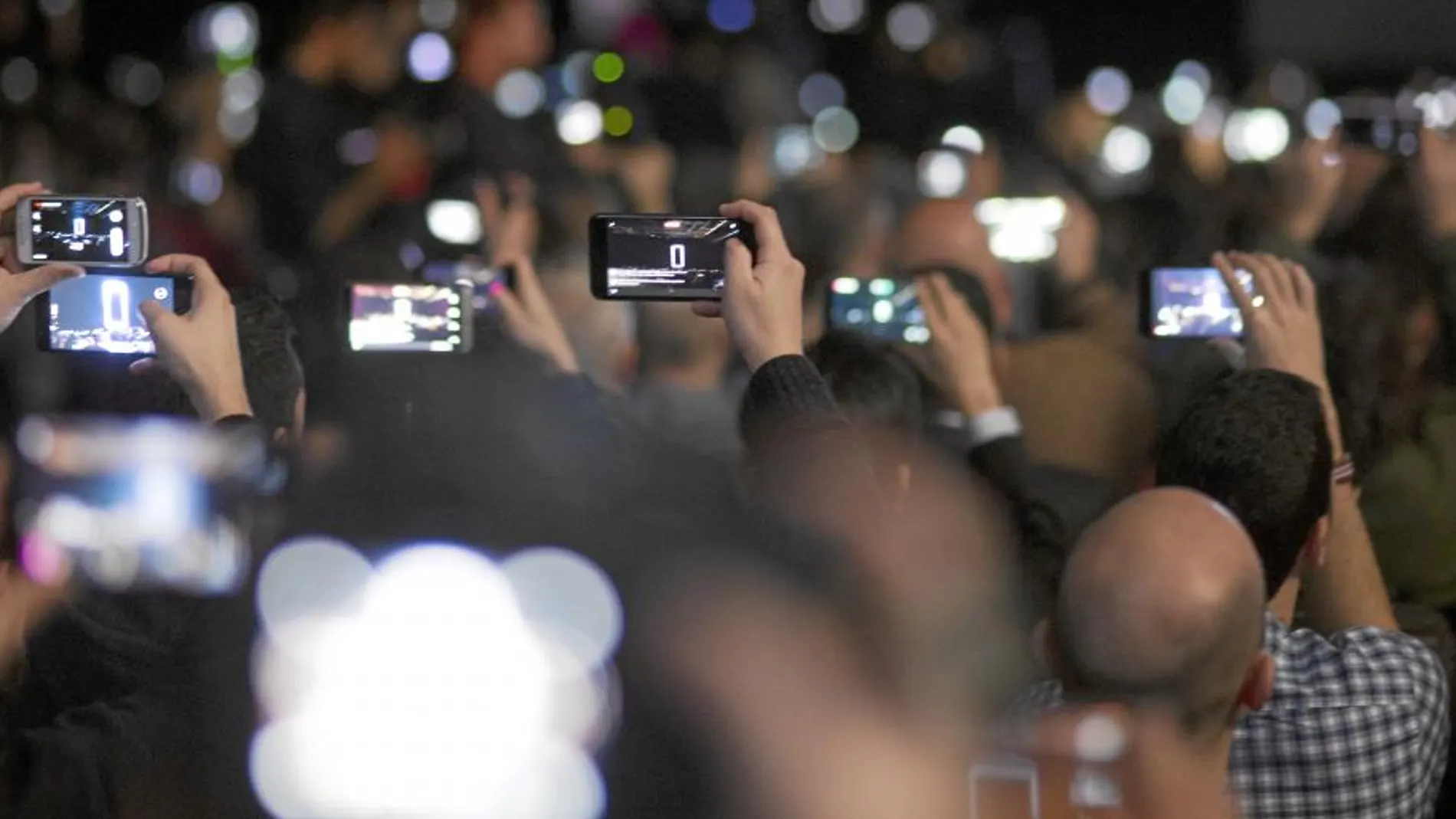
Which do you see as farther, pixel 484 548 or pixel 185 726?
pixel 484 548

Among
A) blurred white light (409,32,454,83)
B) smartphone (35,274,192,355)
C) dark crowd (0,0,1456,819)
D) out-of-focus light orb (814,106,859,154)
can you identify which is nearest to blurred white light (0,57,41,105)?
blurred white light (409,32,454,83)

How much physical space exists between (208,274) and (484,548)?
63 centimetres

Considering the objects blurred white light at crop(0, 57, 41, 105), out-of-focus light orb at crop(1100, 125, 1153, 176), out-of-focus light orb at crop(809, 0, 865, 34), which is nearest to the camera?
out-of-focus light orb at crop(1100, 125, 1153, 176)

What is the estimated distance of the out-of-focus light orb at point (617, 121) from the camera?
26.8 ft

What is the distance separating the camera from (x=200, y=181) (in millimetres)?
8922

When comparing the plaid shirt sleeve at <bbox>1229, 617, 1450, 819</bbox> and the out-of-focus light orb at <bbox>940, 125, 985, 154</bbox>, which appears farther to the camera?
the out-of-focus light orb at <bbox>940, 125, 985, 154</bbox>

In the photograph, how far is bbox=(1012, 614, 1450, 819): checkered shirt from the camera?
2957mm

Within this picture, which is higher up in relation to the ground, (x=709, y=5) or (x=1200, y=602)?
(x=709, y=5)

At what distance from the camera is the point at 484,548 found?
132 inches

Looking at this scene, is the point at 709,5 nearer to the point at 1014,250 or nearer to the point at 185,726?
the point at 1014,250

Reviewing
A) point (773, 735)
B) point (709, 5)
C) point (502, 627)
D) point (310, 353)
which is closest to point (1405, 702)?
point (773, 735)

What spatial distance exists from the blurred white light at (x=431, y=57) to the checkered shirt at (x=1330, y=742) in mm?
6414

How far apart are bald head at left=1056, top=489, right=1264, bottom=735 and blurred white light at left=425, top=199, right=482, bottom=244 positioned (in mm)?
3784

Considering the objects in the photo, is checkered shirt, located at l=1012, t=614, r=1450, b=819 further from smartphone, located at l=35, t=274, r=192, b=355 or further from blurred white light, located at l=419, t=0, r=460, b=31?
blurred white light, located at l=419, t=0, r=460, b=31
